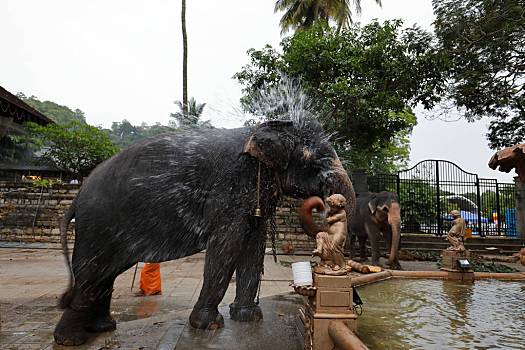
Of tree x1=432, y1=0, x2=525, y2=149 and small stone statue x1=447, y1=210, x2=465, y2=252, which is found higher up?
tree x1=432, y1=0, x2=525, y2=149

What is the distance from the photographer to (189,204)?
3.85 metres

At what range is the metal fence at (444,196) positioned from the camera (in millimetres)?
16359

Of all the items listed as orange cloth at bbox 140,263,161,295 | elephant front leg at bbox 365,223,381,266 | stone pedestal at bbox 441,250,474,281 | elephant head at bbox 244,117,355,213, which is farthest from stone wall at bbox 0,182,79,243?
elephant head at bbox 244,117,355,213

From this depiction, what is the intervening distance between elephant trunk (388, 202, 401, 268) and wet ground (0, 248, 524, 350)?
2351mm

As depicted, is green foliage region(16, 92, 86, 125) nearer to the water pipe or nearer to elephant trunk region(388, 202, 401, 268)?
elephant trunk region(388, 202, 401, 268)

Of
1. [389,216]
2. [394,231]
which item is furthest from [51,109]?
[394,231]

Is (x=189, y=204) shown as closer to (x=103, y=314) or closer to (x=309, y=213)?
(x=309, y=213)

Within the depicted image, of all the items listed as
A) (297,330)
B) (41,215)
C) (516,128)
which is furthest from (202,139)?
(516,128)

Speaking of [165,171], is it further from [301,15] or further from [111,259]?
[301,15]

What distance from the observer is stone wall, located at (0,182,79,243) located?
14.5 m

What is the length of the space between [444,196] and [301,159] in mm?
14775

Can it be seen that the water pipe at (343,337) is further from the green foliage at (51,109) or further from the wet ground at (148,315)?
the green foliage at (51,109)

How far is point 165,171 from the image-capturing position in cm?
387

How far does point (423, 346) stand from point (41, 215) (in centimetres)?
1469
